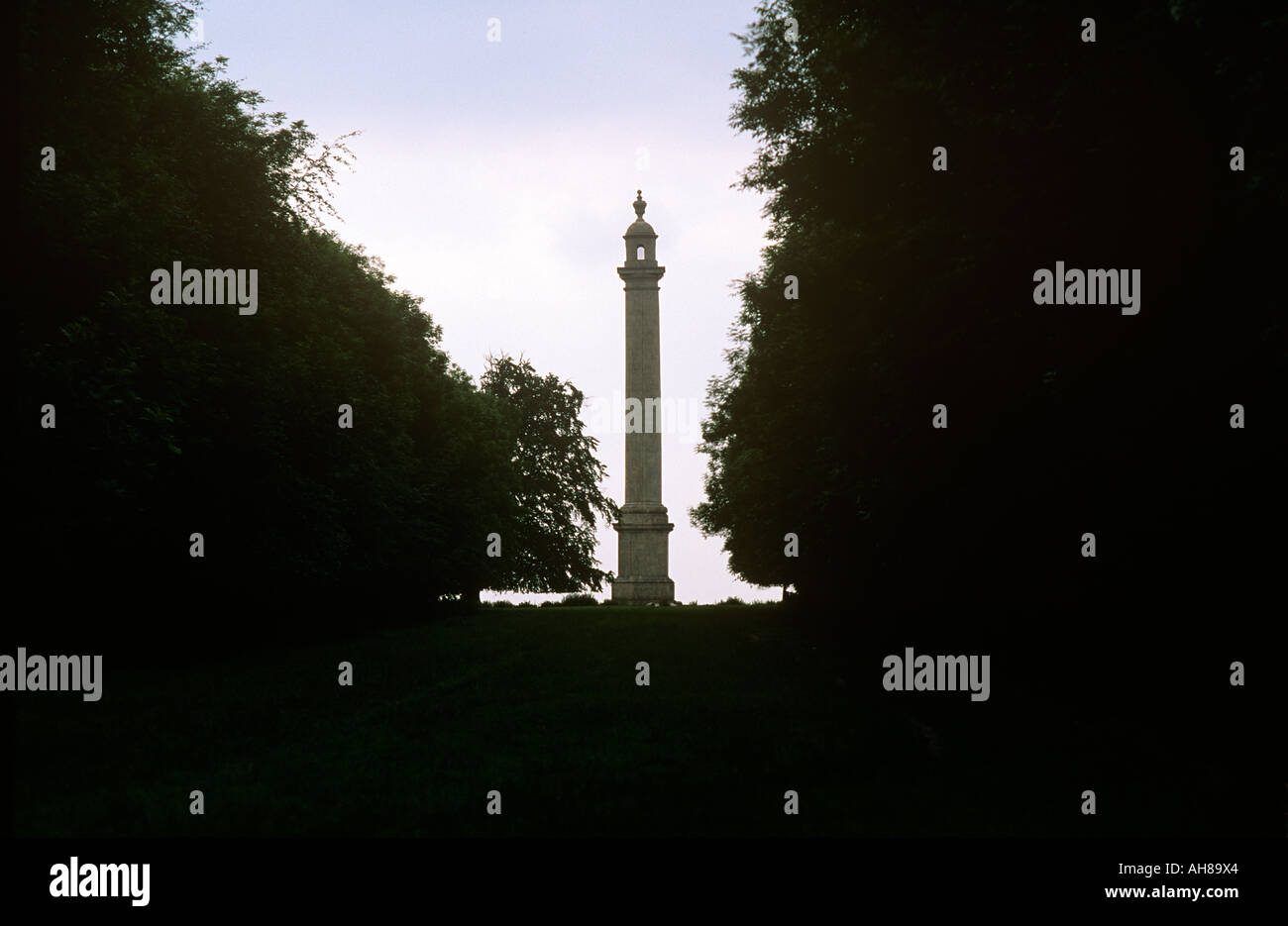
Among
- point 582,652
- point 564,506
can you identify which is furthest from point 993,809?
point 564,506

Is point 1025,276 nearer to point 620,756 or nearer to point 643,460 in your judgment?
point 620,756

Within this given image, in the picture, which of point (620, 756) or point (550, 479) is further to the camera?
point (550, 479)

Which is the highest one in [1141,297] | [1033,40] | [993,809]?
[1033,40]

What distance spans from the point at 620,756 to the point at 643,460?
37.4m

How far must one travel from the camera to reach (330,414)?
2841 centimetres

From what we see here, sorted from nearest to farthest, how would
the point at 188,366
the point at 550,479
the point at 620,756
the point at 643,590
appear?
the point at 620,756, the point at 188,366, the point at 643,590, the point at 550,479

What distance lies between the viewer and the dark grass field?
11391mm

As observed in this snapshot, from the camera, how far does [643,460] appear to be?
51.5 metres

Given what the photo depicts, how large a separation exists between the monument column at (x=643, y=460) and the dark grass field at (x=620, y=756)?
2799 centimetres

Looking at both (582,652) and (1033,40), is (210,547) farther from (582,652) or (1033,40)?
(1033,40)

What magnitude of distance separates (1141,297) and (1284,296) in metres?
2.08

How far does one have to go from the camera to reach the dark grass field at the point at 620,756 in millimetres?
11391
